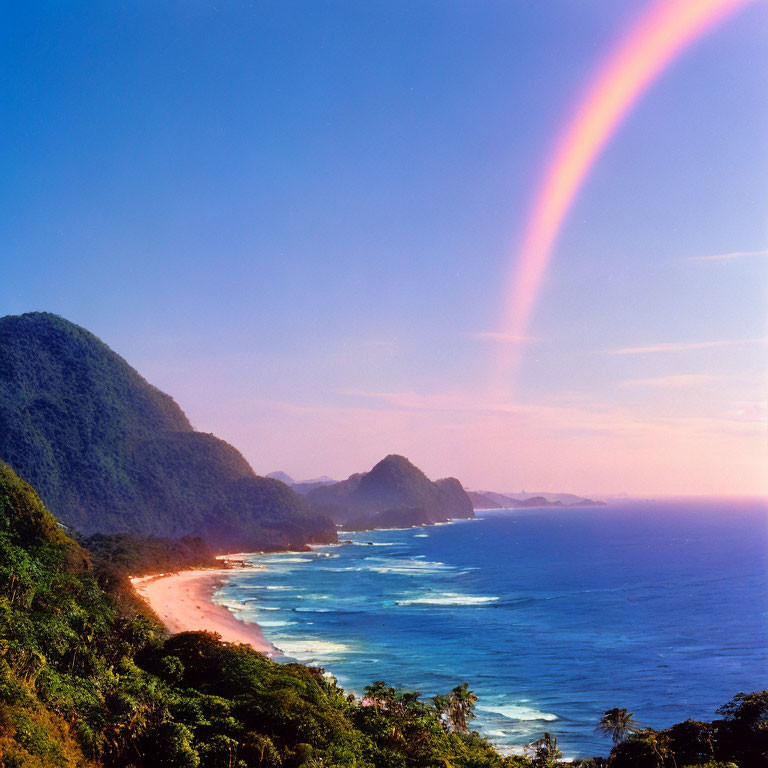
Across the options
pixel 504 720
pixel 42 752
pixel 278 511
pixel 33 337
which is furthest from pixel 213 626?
pixel 33 337

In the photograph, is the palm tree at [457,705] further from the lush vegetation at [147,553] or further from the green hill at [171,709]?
the lush vegetation at [147,553]

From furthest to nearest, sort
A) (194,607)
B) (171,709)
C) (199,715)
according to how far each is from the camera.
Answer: (194,607), (171,709), (199,715)

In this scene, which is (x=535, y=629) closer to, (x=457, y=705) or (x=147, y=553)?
(x=457, y=705)

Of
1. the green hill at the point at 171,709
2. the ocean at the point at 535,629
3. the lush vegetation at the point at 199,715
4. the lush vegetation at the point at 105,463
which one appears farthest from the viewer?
the lush vegetation at the point at 105,463

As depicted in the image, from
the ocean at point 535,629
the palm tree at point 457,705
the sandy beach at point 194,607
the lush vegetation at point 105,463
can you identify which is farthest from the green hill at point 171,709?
the lush vegetation at point 105,463

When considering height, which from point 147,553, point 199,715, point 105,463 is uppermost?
point 105,463

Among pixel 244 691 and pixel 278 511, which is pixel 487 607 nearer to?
pixel 244 691

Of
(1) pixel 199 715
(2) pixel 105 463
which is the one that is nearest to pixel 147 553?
(2) pixel 105 463
